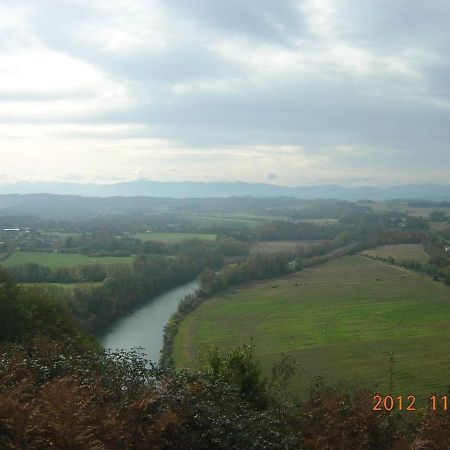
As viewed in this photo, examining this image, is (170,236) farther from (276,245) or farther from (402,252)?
(402,252)

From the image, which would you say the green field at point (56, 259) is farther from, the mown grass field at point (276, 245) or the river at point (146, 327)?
the mown grass field at point (276, 245)

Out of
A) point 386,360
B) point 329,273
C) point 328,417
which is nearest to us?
point 328,417

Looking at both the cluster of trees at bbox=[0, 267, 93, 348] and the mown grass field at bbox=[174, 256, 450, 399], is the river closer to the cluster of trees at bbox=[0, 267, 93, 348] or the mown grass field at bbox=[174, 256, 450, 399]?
the mown grass field at bbox=[174, 256, 450, 399]

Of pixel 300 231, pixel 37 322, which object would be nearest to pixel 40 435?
pixel 37 322

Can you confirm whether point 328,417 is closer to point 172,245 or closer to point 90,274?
point 90,274

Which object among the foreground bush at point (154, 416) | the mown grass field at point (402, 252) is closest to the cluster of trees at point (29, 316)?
the foreground bush at point (154, 416)

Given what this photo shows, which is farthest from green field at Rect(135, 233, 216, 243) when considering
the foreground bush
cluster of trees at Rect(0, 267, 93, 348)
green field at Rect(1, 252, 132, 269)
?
the foreground bush

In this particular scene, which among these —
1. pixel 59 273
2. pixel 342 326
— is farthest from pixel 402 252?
pixel 59 273
